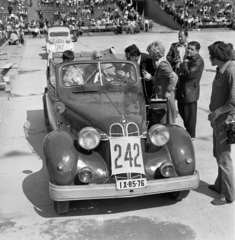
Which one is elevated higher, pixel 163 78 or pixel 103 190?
pixel 163 78

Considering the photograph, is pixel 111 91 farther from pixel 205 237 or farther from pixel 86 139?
pixel 205 237

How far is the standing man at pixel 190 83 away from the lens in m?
6.18

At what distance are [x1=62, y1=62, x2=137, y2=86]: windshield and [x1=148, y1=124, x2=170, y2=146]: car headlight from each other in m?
1.52

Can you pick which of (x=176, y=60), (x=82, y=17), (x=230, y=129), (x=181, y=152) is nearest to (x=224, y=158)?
(x=230, y=129)

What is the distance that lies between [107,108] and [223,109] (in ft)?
4.72

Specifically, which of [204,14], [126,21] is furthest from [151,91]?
[204,14]

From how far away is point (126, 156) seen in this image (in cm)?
429

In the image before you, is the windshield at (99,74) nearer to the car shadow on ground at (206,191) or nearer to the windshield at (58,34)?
the car shadow on ground at (206,191)

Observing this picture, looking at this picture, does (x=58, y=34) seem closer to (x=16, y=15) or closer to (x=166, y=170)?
(x=166, y=170)

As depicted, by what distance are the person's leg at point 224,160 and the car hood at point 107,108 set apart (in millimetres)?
897

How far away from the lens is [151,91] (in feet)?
21.7

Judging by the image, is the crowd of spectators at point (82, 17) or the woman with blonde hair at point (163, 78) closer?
the woman with blonde hair at point (163, 78)

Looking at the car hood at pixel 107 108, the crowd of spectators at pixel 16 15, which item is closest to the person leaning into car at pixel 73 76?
the car hood at pixel 107 108

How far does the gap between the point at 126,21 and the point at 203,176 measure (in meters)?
35.9
